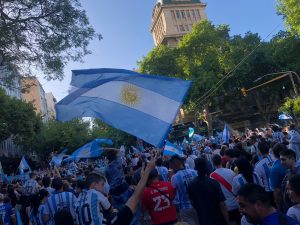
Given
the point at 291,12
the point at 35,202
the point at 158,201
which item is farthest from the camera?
the point at 291,12

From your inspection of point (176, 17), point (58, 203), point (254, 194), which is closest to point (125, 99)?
point (58, 203)

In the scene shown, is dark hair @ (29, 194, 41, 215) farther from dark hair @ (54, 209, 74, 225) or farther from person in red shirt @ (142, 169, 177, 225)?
dark hair @ (54, 209, 74, 225)

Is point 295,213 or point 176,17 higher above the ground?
point 176,17

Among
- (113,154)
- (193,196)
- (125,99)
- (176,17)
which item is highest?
(176,17)

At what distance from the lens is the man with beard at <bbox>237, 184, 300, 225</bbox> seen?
2.76 metres

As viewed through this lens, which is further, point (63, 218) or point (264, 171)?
point (264, 171)

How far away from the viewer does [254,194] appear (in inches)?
116

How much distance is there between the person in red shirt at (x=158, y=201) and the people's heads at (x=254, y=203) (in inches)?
106

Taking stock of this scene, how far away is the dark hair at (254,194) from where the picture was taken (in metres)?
2.90

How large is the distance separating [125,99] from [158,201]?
62.9 inches


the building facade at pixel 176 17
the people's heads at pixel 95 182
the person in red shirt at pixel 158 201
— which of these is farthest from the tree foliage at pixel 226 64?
the people's heads at pixel 95 182

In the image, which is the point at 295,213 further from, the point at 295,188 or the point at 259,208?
the point at 259,208

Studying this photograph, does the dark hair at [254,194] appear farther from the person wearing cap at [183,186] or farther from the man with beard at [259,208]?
the person wearing cap at [183,186]

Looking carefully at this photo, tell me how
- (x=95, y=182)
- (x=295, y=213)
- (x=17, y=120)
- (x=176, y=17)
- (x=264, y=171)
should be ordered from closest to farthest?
1. (x=295, y=213)
2. (x=95, y=182)
3. (x=264, y=171)
4. (x=17, y=120)
5. (x=176, y=17)
